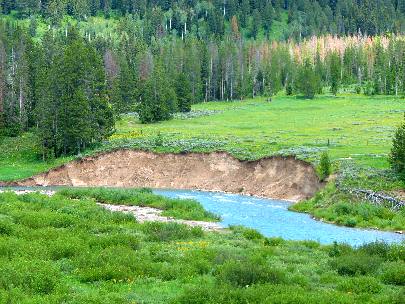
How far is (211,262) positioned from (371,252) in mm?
7287

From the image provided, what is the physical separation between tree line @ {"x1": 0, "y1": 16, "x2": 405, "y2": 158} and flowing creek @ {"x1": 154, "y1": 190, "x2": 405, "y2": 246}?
23.7m

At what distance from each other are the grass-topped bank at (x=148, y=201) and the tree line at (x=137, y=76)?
72.1ft

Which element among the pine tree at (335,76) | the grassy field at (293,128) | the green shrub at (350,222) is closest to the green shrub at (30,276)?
the green shrub at (350,222)

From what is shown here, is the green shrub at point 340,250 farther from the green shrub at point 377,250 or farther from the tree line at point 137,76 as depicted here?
the tree line at point 137,76

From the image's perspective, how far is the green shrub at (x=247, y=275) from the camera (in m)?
22.7

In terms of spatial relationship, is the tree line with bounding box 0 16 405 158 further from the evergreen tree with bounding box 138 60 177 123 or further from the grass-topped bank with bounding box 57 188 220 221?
the grass-topped bank with bounding box 57 188 220 221

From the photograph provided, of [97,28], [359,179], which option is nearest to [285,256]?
[359,179]

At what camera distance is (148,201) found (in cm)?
5203

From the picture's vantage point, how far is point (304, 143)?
7050 cm

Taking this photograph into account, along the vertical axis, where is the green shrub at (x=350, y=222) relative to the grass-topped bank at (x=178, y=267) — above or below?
below

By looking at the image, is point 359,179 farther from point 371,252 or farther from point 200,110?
point 200,110

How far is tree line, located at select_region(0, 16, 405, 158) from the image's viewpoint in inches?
3071

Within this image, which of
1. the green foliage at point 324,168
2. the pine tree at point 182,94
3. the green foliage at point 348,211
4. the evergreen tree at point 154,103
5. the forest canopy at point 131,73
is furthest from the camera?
the pine tree at point 182,94

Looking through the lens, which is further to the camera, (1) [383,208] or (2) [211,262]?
(1) [383,208]
